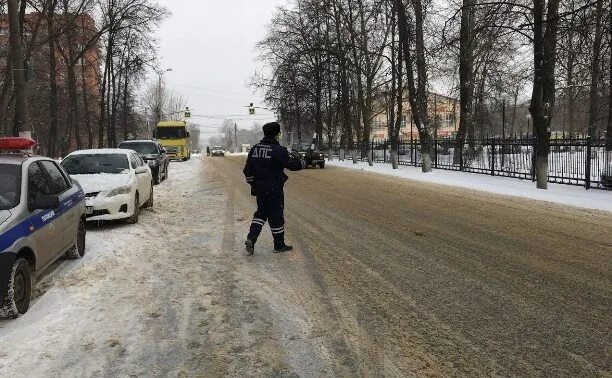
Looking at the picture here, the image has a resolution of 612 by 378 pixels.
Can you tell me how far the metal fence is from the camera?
14.8 meters

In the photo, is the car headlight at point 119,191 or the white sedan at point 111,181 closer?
the white sedan at point 111,181

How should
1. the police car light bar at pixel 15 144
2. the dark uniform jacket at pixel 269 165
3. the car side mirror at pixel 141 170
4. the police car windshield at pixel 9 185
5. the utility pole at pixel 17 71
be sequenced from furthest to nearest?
the utility pole at pixel 17 71
the car side mirror at pixel 141 170
the police car light bar at pixel 15 144
the dark uniform jacket at pixel 269 165
the police car windshield at pixel 9 185

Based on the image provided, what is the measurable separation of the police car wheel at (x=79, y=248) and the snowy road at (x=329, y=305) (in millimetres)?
123

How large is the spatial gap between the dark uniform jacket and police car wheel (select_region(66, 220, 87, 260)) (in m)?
2.37

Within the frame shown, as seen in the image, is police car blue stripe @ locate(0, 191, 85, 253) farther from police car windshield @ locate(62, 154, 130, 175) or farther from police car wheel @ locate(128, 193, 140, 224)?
police car windshield @ locate(62, 154, 130, 175)

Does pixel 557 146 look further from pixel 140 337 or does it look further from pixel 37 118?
pixel 37 118

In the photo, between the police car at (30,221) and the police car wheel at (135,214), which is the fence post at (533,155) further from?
the police car at (30,221)

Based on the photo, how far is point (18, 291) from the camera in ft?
15.4

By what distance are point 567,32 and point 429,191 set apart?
573 cm

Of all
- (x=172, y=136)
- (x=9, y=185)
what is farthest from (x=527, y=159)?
(x=172, y=136)

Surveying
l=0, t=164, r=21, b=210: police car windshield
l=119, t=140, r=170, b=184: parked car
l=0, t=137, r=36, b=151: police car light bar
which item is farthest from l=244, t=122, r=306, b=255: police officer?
l=119, t=140, r=170, b=184: parked car

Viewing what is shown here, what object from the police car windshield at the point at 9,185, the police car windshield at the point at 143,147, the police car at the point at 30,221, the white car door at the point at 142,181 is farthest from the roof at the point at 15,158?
the police car windshield at the point at 143,147

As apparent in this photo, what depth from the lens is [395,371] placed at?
11.4 ft

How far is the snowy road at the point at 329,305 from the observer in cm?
365
